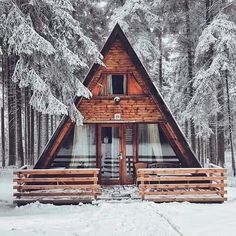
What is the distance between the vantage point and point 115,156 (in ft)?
51.1

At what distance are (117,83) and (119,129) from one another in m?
1.90

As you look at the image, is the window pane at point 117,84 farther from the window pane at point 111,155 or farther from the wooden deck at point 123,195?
the wooden deck at point 123,195

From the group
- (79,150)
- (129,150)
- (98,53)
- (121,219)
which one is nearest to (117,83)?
(129,150)

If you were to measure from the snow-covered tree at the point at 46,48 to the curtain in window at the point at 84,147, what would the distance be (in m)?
2.38

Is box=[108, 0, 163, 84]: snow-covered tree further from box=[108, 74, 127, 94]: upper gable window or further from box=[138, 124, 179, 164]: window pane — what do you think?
box=[138, 124, 179, 164]: window pane

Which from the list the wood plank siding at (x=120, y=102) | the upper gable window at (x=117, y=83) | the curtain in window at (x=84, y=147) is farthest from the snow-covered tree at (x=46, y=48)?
the curtain in window at (x=84, y=147)

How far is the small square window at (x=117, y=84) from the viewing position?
49.8ft

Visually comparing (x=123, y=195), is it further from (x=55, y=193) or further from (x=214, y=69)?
(x=214, y=69)

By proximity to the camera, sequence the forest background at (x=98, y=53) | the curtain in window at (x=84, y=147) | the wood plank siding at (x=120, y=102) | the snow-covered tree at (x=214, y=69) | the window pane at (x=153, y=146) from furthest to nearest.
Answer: the snow-covered tree at (x=214, y=69) → the window pane at (x=153, y=146) → the curtain in window at (x=84, y=147) → the wood plank siding at (x=120, y=102) → the forest background at (x=98, y=53)

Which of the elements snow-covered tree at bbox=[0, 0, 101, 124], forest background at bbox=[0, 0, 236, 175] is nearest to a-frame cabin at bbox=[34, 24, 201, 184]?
forest background at bbox=[0, 0, 236, 175]

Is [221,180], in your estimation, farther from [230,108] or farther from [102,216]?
[230,108]

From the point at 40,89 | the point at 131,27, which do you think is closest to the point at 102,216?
the point at 40,89

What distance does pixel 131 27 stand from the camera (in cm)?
2297

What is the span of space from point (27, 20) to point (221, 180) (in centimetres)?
798
